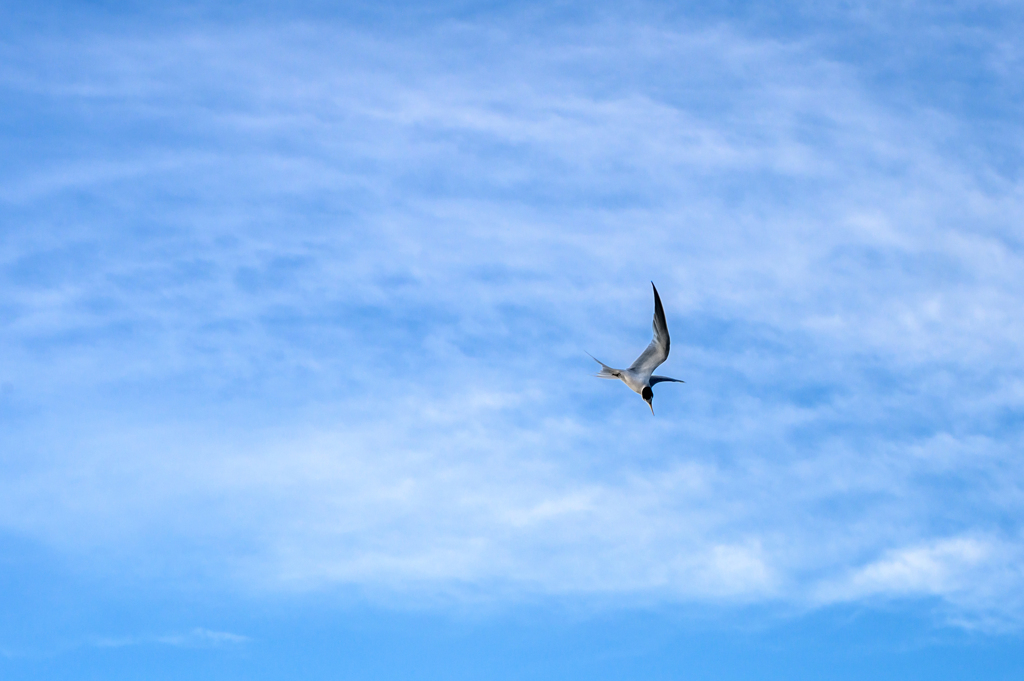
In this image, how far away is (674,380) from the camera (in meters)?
61.8

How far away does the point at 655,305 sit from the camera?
208 ft

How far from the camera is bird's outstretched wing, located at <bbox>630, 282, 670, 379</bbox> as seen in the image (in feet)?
206

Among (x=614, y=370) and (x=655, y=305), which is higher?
(x=655, y=305)

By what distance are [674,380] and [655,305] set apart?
4730 millimetres

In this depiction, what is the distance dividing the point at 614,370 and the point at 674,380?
3665mm

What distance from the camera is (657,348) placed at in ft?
207

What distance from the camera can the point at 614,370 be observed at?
60.8 meters

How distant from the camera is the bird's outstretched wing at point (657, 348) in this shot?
62.9m

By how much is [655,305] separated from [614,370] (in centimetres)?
530

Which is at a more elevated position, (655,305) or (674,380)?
(655,305)
